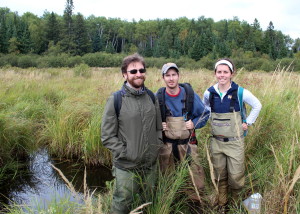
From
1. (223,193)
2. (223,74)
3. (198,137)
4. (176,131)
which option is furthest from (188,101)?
(198,137)

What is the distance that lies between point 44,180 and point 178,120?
8.59 ft

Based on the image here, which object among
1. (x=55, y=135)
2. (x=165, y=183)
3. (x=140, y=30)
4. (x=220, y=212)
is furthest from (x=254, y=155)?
(x=140, y=30)

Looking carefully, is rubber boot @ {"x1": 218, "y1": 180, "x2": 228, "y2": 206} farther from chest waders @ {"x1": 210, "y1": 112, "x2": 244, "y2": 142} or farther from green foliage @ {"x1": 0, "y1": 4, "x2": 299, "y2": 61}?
green foliage @ {"x1": 0, "y1": 4, "x2": 299, "y2": 61}

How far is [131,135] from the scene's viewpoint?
232 centimetres

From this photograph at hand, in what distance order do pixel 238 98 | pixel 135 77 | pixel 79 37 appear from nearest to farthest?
pixel 135 77 < pixel 238 98 < pixel 79 37

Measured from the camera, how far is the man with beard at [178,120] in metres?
2.67

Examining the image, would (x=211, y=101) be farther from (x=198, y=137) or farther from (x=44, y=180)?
(x=44, y=180)

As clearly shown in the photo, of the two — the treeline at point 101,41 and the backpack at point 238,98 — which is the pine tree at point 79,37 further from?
the backpack at point 238,98

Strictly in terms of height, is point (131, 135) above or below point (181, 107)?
below

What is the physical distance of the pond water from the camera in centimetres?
366

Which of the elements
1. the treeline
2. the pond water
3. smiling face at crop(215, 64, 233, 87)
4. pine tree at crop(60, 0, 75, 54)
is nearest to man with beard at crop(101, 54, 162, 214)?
smiling face at crop(215, 64, 233, 87)

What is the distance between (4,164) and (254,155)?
12.9 ft

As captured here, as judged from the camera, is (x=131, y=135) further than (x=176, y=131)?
No

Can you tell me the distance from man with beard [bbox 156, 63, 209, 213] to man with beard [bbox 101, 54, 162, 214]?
8.7 inches
